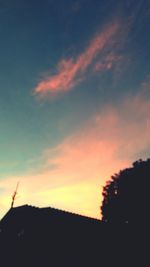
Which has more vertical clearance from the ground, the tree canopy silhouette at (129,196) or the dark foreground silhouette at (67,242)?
the tree canopy silhouette at (129,196)

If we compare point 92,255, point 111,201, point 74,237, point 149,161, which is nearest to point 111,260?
point 92,255

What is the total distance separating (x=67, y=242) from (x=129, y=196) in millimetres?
23278

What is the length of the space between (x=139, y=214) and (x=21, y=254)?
23.1 metres

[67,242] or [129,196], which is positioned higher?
[129,196]

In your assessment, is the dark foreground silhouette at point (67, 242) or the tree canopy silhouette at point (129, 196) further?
the tree canopy silhouette at point (129, 196)

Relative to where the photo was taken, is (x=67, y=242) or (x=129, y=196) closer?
(x=67, y=242)

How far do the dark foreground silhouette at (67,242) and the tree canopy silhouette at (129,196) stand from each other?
16364 millimetres

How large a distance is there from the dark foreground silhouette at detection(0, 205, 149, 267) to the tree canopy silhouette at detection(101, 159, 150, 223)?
53.7 ft

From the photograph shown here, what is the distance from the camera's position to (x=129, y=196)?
154 ft

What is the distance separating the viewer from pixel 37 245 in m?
25.4

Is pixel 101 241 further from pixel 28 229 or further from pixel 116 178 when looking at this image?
pixel 116 178

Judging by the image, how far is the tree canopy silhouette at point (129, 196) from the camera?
4406 cm

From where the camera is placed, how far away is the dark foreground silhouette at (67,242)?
25078 millimetres

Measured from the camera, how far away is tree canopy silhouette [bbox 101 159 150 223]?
145 feet
